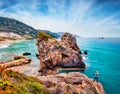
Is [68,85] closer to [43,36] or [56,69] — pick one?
[56,69]

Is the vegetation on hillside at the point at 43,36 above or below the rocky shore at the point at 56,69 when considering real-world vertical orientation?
above

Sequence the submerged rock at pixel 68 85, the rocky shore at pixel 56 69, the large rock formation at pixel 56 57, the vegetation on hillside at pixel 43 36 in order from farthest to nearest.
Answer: the vegetation on hillside at pixel 43 36 → the large rock formation at pixel 56 57 → the submerged rock at pixel 68 85 → the rocky shore at pixel 56 69

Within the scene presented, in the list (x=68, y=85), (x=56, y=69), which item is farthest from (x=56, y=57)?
(x=68, y=85)

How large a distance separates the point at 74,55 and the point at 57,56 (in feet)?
23.1

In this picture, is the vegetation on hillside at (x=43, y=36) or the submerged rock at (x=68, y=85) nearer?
the submerged rock at (x=68, y=85)

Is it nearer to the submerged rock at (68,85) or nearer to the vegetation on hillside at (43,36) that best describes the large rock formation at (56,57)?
the vegetation on hillside at (43,36)

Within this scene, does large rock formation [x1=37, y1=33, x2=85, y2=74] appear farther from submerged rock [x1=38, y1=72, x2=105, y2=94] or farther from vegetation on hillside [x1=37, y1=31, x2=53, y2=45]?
submerged rock [x1=38, y1=72, x2=105, y2=94]

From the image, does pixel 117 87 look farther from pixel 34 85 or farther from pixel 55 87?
pixel 34 85

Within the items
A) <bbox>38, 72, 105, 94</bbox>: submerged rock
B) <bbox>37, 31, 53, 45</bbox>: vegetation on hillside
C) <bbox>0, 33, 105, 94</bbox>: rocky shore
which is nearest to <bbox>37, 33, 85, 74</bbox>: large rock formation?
<bbox>0, 33, 105, 94</bbox>: rocky shore

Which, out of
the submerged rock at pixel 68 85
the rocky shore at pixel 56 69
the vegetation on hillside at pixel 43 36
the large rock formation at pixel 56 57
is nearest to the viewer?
the rocky shore at pixel 56 69

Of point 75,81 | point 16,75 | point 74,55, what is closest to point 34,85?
point 16,75

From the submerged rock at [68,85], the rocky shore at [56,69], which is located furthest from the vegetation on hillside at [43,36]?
the submerged rock at [68,85]

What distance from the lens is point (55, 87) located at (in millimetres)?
22281

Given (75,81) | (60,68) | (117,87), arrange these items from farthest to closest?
(60,68), (117,87), (75,81)
